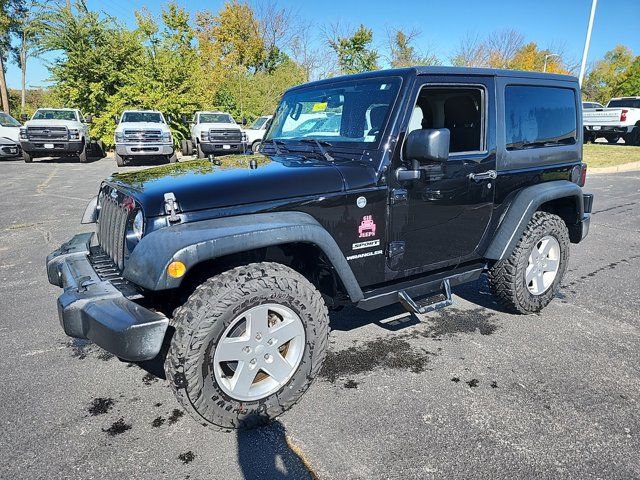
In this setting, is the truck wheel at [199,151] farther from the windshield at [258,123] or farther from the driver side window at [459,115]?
the driver side window at [459,115]

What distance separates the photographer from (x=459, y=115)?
3375mm

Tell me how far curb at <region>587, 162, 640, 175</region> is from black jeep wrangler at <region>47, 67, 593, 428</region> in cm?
1150

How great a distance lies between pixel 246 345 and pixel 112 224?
3.78 feet

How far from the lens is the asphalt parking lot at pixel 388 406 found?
217 centimetres

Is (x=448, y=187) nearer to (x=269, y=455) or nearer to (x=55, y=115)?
(x=269, y=455)

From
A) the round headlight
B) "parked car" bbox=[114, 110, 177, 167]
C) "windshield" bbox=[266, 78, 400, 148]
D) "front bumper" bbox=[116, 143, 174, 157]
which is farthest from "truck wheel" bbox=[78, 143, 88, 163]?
the round headlight

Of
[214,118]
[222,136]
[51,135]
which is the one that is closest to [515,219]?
[222,136]

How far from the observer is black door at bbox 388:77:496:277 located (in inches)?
116

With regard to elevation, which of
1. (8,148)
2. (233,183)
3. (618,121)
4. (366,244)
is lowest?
(366,244)

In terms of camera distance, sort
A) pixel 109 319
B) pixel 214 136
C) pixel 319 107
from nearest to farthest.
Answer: pixel 109 319, pixel 319 107, pixel 214 136

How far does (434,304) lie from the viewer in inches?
122

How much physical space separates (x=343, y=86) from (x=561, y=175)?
2154 mm

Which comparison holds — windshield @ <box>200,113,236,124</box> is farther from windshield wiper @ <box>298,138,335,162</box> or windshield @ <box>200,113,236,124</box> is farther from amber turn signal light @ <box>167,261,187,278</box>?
amber turn signal light @ <box>167,261,187,278</box>

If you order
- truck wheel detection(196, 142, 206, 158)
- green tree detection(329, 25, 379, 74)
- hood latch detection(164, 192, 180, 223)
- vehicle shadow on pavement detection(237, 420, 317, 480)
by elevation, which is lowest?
vehicle shadow on pavement detection(237, 420, 317, 480)
